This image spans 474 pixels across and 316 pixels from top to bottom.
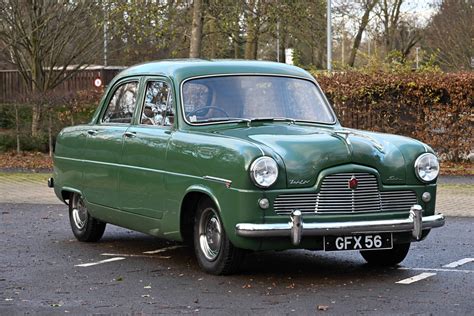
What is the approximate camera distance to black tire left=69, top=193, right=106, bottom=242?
10.9 meters

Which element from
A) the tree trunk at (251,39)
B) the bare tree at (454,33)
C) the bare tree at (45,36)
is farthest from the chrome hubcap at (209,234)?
the bare tree at (454,33)

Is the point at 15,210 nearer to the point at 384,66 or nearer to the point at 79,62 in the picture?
the point at 384,66

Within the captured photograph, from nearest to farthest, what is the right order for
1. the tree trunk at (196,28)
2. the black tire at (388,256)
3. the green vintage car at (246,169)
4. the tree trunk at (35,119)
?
the green vintage car at (246,169) → the black tire at (388,256) → the tree trunk at (35,119) → the tree trunk at (196,28)

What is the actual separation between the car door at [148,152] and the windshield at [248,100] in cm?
25

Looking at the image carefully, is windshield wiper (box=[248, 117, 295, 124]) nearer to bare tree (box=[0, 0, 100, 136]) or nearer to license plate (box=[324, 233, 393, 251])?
license plate (box=[324, 233, 393, 251])

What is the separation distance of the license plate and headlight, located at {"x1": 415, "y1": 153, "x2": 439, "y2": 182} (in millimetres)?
591

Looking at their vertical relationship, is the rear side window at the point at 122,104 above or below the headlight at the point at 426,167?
above

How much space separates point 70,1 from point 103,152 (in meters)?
17.9

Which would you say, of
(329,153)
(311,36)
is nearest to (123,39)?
(311,36)

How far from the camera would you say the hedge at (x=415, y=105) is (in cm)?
2098

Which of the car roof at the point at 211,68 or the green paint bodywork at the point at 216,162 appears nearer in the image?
the green paint bodywork at the point at 216,162

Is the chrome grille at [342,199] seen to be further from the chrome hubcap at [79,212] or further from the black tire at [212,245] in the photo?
the chrome hubcap at [79,212]

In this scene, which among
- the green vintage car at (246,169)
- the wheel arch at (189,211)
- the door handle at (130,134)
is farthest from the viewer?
the door handle at (130,134)

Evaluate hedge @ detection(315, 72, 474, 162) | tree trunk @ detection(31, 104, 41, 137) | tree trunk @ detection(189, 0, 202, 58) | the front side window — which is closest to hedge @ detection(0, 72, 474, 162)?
hedge @ detection(315, 72, 474, 162)
